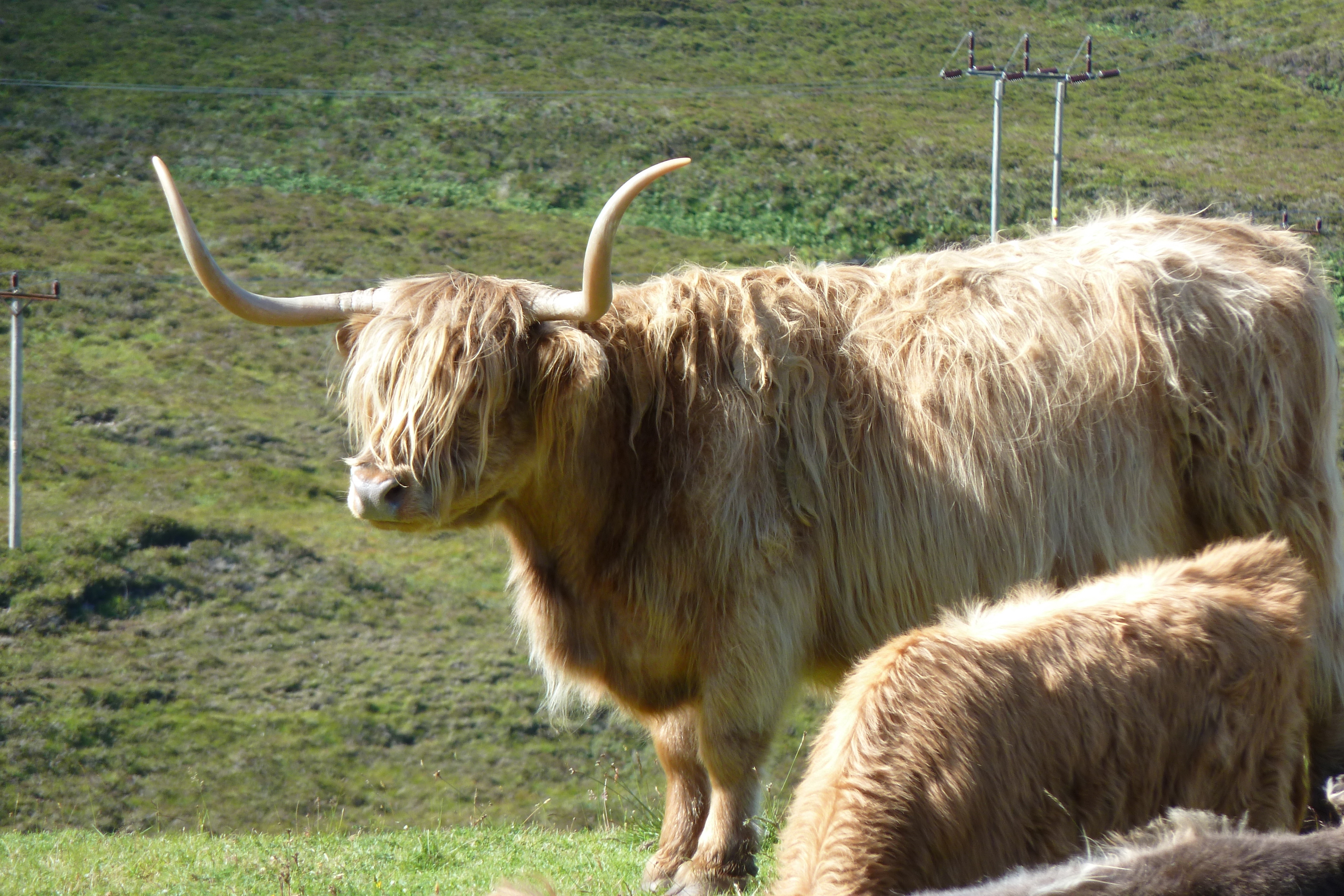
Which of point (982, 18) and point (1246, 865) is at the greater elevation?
point (982, 18)

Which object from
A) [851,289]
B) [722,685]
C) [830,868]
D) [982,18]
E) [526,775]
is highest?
[982,18]

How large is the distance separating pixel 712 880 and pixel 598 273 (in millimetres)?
2015

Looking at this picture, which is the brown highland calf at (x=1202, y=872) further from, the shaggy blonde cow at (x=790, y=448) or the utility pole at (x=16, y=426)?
the utility pole at (x=16, y=426)

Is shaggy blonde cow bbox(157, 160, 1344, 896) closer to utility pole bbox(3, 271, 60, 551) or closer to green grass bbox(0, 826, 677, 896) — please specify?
green grass bbox(0, 826, 677, 896)

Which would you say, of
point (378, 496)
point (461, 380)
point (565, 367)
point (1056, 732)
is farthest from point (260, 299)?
point (1056, 732)

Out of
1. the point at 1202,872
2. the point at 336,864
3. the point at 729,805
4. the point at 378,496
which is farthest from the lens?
the point at 336,864

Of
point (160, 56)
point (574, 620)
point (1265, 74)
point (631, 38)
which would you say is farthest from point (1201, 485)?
point (631, 38)

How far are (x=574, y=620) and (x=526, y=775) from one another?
14402 millimetres

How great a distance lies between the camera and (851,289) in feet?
15.6

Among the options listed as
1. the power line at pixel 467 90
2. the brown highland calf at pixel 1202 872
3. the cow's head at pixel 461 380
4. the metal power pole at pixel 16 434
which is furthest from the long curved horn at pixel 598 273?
the power line at pixel 467 90

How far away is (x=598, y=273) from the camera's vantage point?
4.23 metres

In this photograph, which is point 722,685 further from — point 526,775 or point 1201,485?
point 526,775

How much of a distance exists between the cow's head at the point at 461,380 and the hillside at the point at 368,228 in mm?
2989

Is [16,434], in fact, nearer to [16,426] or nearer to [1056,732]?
[16,426]
